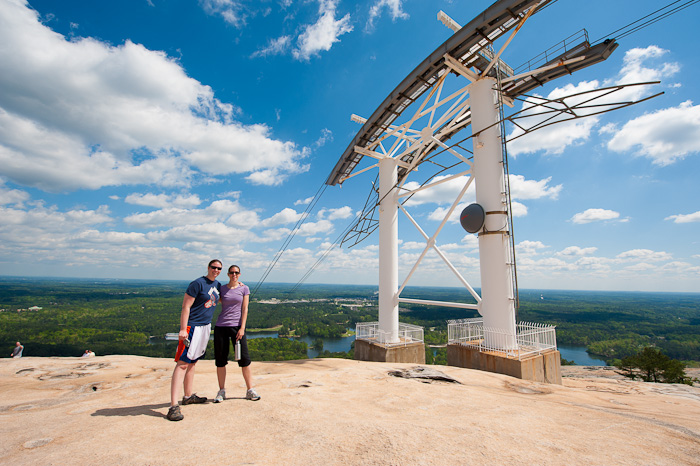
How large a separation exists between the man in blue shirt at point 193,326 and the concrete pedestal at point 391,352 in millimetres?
10576

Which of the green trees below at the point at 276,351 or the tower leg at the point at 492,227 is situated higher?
the tower leg at the point at 492,227

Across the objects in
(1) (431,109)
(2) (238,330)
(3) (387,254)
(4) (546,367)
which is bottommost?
(4) (546,367)

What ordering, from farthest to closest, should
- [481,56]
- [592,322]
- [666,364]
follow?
[592,322], [666,364], [481,56]

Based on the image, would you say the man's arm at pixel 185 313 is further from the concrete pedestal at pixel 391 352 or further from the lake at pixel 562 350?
the lake at pixel 562 350

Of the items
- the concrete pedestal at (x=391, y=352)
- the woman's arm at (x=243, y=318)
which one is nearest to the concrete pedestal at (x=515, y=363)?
the concrete pedestal at (x=391, y=352)

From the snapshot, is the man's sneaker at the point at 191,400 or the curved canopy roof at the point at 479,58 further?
the curved canopy roof at the point at 479,58

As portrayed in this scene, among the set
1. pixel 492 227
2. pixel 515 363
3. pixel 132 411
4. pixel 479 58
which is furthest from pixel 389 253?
pixel 132 411

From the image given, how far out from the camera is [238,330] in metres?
5.02

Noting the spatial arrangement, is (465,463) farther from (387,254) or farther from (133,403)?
(387,254)

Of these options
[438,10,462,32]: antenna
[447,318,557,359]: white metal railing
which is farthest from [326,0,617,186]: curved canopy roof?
[447,318,557,359]: white metal railing

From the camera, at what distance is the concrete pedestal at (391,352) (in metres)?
14.3

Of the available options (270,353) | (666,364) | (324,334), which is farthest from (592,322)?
(270,353)

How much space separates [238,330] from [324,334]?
9166cm

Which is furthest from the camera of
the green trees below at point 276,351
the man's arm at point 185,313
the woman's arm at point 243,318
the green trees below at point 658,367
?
the green trees below at point 276,351
